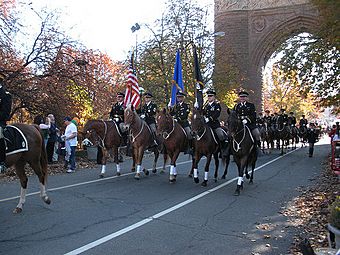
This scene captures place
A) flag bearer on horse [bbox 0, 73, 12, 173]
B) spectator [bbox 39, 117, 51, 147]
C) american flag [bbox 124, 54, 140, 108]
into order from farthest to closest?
spectator [bbox 39, 117, 51, 147], american flag [bbox 124, 54, 140, 108], flag bearer on horse [bbox 0, 73, 12, 173]

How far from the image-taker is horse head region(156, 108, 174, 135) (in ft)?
40.0

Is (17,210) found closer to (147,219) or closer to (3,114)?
(3,114)

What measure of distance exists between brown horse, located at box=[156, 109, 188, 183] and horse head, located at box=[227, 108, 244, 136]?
2.21m

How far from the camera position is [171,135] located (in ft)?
41.4

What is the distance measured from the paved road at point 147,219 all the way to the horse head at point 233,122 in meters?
1.69

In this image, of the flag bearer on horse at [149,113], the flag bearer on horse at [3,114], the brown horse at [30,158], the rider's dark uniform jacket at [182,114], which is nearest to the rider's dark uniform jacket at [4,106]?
the flag bearer on horse at [3,114]

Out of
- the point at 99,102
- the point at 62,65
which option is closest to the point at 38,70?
the point at 62,65

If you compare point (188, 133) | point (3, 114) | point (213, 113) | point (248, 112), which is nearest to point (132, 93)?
point (188, 133)

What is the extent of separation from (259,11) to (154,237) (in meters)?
42.8

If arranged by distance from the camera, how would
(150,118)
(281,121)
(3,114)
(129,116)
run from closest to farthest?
(3,114) → (129,116) → (150,118) → (281,121)

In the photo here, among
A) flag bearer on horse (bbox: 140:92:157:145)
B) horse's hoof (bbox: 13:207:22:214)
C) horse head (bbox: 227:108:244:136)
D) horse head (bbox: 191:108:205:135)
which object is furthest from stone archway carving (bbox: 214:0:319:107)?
horse's hoof (bbox: 13:207:22:214)

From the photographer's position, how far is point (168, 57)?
100 feet

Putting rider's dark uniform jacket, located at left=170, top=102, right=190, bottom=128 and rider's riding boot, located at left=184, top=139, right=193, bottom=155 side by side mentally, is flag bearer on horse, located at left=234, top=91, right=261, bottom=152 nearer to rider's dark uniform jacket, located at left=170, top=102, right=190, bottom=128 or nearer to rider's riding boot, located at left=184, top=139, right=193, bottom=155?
rider's dark uniform jacket, located at left=170, top=102, right=190, bottom=128

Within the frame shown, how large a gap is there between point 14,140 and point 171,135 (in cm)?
545
